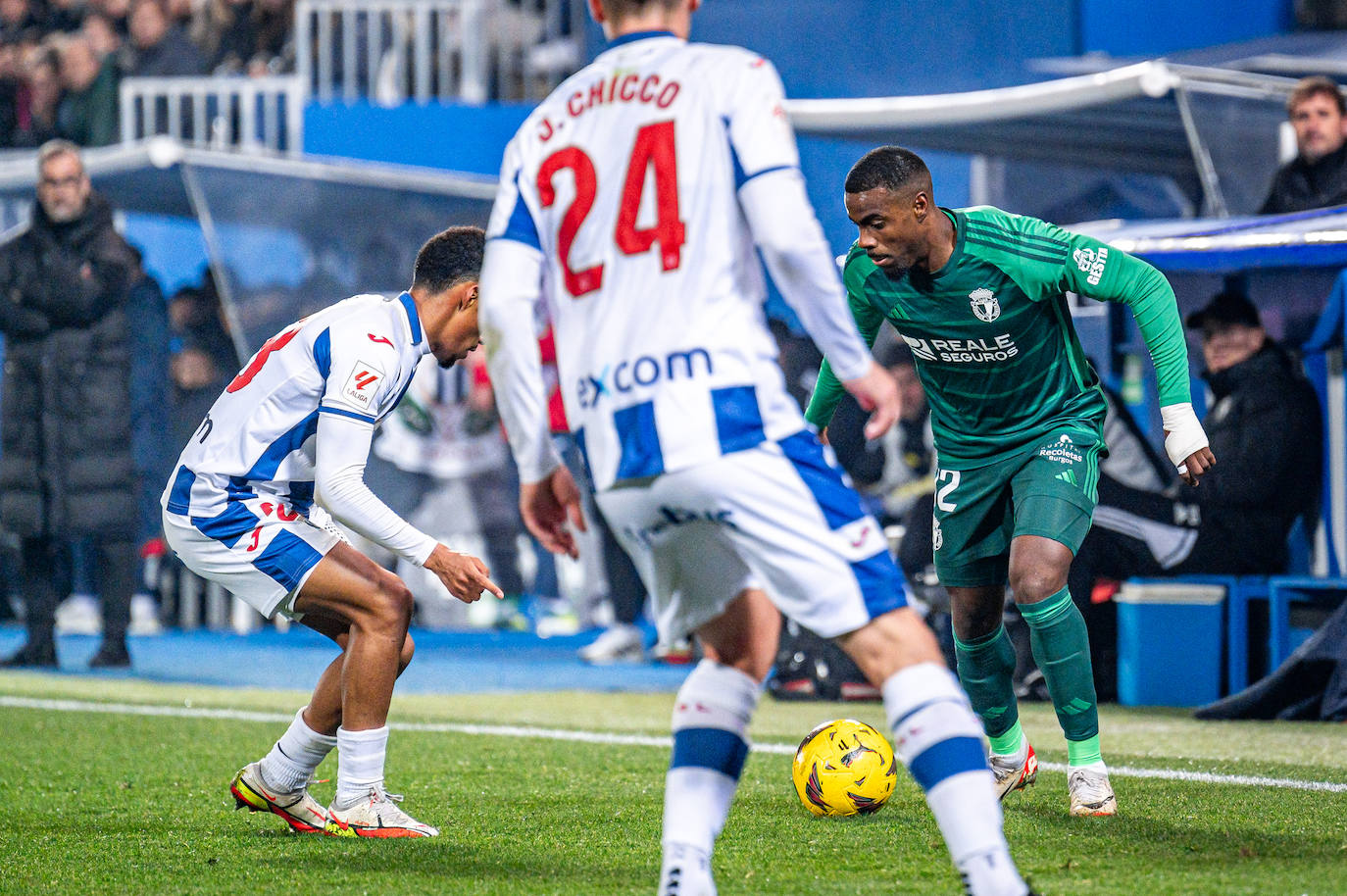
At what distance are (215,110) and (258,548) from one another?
1196 cm

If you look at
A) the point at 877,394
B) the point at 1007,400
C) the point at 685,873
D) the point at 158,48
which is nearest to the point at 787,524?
the point at 877,394

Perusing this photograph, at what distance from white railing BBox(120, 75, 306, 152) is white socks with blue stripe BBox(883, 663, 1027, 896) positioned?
1338 centimetres

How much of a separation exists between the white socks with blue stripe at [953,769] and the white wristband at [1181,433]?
1746mm

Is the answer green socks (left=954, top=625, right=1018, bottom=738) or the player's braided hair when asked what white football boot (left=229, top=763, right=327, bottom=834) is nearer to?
green socks (left=954, top=625, right=1018, bottom=738)

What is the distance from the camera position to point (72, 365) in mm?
11352

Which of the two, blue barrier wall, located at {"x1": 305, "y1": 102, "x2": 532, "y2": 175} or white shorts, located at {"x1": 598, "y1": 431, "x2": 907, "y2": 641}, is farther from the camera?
blue barrier wall, located at {"x1": 305, "y1": 102, "x2": 532, "y2": 175}

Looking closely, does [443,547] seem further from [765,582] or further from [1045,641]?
[1045,641]

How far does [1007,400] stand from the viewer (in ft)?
18.0

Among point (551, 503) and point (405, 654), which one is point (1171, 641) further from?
point (551, 503)

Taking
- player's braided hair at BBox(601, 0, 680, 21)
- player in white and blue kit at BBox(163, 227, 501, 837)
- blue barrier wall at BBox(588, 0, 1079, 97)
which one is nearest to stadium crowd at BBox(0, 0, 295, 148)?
blue barrier wall at BBox(588, 0, 1079, 97)

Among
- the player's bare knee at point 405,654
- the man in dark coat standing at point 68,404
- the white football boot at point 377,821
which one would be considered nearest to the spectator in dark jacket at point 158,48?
the man in dark coat standing at point 68,404

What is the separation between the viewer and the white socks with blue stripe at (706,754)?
3.65m

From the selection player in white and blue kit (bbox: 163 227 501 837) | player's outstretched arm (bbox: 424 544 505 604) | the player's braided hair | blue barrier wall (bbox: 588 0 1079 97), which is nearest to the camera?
the player's braided hair

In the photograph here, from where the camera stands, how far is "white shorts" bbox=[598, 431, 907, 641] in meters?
3.43
